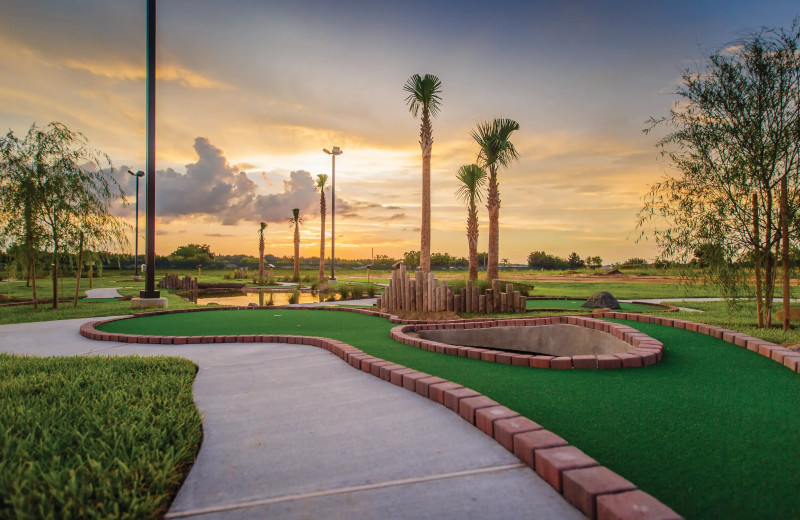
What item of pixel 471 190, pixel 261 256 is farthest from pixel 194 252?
pixel 471 190

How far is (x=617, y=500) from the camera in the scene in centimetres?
164

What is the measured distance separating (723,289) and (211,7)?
37.2 ft

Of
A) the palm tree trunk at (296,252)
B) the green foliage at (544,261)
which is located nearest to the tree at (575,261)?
the green foliage at (544,261)

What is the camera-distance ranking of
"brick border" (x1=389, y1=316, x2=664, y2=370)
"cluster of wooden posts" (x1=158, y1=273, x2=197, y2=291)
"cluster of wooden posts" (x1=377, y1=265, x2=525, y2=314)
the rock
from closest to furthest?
"brick border" (x1=389, y1=316, x2=664, y2=370) → "cluster of wooden posts" (x1=377, y1=265, x2=525, y2=314) → the rock → "cluster of wooden posts" (x1=158, y1=273, x2=197, y2=291)

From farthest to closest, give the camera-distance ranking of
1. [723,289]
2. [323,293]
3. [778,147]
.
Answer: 1. [323,293]
2. [723,289]
3. [778,147]

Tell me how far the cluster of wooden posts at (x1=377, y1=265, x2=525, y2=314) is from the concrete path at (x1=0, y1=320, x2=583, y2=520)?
245 inches

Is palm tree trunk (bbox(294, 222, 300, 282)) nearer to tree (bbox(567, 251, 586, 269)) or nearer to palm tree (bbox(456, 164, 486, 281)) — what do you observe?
palm tree (bbox(456, 164, 486, 281))

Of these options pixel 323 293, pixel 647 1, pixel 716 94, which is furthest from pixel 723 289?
pixel 323 293

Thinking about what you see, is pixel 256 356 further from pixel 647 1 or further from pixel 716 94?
pixel 647 1

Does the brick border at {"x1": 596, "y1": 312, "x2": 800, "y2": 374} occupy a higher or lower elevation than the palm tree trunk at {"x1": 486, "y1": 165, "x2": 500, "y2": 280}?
lower

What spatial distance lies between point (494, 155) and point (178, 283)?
21578 mm

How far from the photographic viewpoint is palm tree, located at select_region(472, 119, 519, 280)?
16.8 meters

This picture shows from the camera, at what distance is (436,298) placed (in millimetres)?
9891

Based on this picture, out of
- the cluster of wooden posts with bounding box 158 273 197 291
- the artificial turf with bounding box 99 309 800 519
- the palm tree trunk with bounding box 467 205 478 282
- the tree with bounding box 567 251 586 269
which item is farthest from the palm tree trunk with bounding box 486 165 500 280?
the tree with bounding box 567 251 586 269
